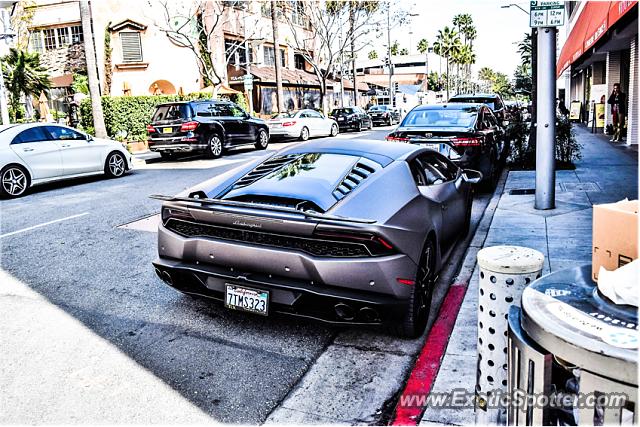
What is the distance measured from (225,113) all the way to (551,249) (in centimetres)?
Result: 1464

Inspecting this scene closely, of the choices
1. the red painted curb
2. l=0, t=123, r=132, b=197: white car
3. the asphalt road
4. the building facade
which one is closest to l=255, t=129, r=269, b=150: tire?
l=0, t=123, r=132, b=197: white car

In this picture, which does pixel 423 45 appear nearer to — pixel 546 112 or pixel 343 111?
pixel 343 111

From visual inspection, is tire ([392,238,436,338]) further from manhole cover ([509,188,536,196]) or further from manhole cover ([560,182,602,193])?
manhole cover ([560,182,602,193])

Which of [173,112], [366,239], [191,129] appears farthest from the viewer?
[173,112]

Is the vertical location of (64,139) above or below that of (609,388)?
above

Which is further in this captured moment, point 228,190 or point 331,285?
point 228,190

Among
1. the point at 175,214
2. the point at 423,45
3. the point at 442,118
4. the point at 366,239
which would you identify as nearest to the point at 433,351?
the point at 366,239

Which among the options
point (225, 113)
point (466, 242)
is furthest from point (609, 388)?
point (225, 113)

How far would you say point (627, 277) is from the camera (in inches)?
87.5

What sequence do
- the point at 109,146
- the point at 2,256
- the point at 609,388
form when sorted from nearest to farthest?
the point at 609,388 → the point at 2,256 → the point at 109,146

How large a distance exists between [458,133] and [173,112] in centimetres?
1047

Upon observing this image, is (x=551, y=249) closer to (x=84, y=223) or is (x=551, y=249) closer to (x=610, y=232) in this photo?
(x=610, y=232)

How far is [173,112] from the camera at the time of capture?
17.4m

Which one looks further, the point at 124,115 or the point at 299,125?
the point at 299,125
